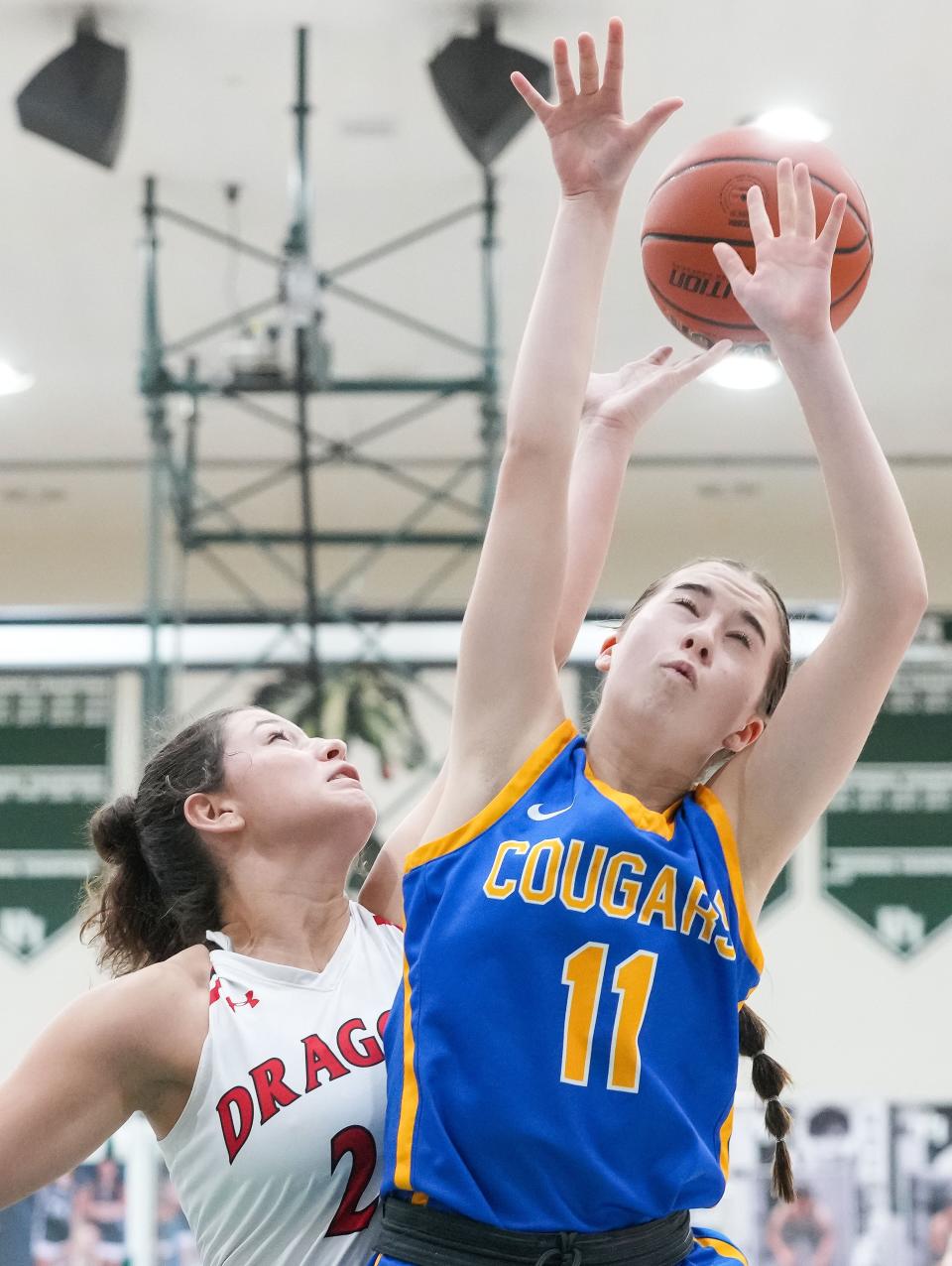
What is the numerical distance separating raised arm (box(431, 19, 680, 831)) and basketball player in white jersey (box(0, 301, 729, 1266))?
0.23 m


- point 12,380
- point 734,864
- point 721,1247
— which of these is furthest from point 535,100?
point 12,380

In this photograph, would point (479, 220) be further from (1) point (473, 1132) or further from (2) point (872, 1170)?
(1) point (473, 1132)

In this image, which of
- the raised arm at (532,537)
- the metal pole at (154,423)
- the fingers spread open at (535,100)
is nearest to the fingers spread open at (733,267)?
the raised arm at (532,537)

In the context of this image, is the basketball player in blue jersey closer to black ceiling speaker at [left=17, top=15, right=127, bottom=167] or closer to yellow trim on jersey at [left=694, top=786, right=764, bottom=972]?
yellow trim on jersey at [left=694, top=786, right=764, bottom=972]

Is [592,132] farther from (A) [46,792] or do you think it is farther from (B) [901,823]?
(A) [46,792]

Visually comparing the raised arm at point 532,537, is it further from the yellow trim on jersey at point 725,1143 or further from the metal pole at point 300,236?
the metal pole at point 300,236

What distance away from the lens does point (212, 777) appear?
211cm

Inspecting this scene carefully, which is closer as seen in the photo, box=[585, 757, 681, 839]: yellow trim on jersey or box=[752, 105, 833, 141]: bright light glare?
box=[585, 757, 681, 839]: yellow trim on jersey

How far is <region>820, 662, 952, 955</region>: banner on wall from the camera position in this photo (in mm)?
8484

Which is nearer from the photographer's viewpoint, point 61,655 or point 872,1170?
point 872,1170

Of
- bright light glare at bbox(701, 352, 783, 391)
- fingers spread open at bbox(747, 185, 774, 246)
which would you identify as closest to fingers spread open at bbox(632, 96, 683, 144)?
fingers spread open at bbox(747, 185, 774, 246)

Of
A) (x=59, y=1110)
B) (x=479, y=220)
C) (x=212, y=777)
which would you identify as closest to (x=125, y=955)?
(x=212, y=777)

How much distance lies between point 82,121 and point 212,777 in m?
3.73

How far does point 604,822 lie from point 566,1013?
0.63 ft
